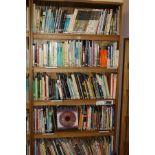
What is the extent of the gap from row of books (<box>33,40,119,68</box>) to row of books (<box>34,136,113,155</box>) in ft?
3.22

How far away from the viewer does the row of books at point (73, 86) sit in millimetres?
2949

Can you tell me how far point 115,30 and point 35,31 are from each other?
40.5 inches

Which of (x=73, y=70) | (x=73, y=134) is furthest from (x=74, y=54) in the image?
(x=73, y=134)

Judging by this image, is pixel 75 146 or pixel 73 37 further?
pixel 75 146

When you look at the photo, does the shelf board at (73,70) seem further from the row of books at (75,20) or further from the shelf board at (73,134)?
the shelf board at (73,134)

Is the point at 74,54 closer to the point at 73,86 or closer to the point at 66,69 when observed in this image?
the point at 66,69

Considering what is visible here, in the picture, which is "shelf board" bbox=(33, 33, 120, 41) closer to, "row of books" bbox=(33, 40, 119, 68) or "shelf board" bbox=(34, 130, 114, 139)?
"row of books" bbox=(33, 40, 119, 68)

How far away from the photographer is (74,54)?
3000 millimetres

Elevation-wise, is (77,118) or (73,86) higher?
(73,86)

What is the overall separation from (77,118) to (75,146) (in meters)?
0.36

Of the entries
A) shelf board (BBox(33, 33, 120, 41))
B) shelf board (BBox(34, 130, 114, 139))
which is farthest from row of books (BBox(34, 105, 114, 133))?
shelf board (BBox(33, 33, 120, 41))

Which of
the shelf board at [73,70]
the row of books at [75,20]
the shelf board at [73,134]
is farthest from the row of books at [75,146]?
the row of books at [75,20]
